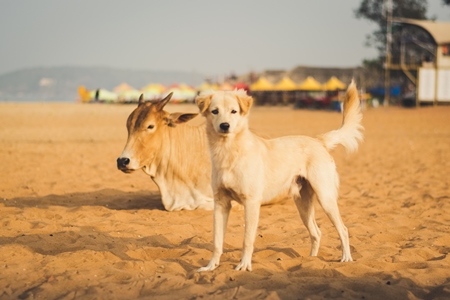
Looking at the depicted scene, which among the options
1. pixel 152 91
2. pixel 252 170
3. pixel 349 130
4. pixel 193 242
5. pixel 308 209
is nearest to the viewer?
pixel 252 170

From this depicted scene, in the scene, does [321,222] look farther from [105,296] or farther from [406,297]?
[105,296]

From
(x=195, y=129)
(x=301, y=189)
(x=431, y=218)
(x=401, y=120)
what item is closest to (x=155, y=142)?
(x=195, y=129)

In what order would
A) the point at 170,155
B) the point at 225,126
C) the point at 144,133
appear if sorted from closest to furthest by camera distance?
the point at 225,126 → the point at 144,133 → the point at 170,155

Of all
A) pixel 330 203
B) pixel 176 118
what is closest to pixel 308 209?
pixel 330 203

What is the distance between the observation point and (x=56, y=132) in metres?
28.4

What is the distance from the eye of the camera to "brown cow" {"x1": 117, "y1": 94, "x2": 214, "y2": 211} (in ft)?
31.1

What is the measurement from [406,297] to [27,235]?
16.4 ft

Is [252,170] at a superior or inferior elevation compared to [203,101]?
inferior

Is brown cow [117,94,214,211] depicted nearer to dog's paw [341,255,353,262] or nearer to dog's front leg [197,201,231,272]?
dog's front leg [197,201,231,272]

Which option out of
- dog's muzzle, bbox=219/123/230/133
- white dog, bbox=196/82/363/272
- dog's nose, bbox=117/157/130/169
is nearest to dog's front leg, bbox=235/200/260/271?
white dog, bbox=196/82/363/272

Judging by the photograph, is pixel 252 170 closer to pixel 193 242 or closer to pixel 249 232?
pixel 249 232

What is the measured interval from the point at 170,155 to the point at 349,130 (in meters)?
3.80

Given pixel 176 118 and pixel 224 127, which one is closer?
pixel 224 127

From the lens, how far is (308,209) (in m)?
7.22
